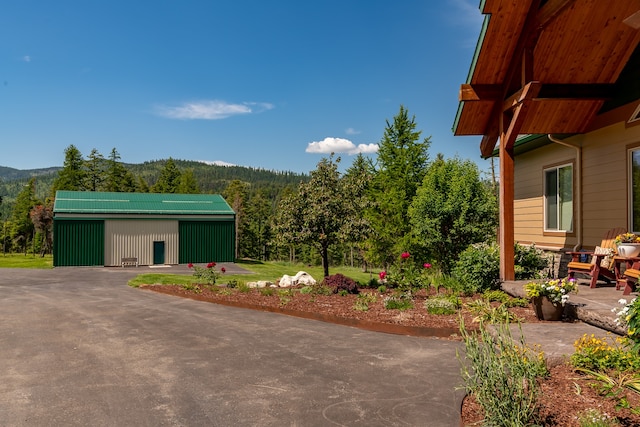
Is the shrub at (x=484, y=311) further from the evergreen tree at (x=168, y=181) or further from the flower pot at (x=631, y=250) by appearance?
the evergreen tree at (x=168, y=181)

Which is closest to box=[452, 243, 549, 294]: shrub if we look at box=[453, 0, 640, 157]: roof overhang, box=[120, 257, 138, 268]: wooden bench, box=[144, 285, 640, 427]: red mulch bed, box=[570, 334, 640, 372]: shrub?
box=[144, 285, 640, 427]: red mulch bed

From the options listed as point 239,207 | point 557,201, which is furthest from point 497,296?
point 239,207

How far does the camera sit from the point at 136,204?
30.8 m

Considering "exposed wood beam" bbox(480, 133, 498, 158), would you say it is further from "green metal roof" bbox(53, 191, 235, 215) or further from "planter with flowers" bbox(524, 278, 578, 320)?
"green metal roof" bbox(53, 191, 235, 215)

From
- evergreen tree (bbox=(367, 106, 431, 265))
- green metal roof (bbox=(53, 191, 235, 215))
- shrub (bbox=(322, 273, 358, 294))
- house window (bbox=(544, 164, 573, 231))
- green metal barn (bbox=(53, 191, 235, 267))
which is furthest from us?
evergreen tree (bbox=(367, 106, 431, 265))

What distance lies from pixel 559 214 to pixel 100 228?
26.6 metres

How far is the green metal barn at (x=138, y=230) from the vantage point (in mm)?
28234

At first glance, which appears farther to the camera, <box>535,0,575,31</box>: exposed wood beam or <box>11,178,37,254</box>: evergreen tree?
<box>11,178,37,254</box>: evergreen tree

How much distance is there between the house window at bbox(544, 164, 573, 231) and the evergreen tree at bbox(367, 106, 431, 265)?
52.2 ft

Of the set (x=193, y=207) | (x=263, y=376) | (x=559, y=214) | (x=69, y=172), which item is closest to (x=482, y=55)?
(x=559, y=214)

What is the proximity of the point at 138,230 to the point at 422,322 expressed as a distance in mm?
25844

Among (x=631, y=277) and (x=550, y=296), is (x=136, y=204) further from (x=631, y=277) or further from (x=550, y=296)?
(x=631, y=277)

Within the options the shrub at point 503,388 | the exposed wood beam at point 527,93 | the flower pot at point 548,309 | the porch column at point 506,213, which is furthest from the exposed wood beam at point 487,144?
the shrub at point 503,388

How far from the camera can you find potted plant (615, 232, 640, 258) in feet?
27.0
